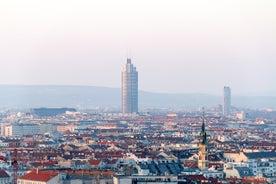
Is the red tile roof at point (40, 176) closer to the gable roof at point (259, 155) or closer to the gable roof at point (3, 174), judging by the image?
the gable roof at point (3, 174)

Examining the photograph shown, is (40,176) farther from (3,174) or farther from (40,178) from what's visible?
(3,174)

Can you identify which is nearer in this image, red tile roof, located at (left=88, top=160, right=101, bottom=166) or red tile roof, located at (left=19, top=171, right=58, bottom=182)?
red tile roof, located at (left=19, top=171, right=58, bottom=182)

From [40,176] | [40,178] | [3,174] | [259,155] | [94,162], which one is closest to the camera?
[40,178]

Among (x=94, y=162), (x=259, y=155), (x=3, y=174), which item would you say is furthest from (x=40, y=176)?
(x=259, y=155)

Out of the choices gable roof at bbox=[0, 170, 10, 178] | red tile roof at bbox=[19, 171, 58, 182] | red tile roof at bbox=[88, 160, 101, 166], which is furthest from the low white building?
red tile roof at bbox=[88, 160, 101, 166]

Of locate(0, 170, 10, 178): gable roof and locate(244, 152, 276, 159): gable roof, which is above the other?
locate(244, 152, 276, 159): gable roof

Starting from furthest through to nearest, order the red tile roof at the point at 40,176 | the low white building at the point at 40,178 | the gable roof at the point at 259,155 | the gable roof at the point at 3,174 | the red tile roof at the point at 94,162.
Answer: the gable roof at the point at 259,155 < the red tile roof at the point at 94,162 < the gable roof at the point at 3,174 < the red tile roof at the point at 40,176 < the low white building at the point at 40,178

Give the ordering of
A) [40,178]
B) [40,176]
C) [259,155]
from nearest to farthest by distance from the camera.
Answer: [40,178] < [40,176] < [259,155]

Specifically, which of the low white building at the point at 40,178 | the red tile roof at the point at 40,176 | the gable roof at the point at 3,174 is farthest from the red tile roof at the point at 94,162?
the low white building at the point at 40,178

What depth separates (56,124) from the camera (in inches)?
6639

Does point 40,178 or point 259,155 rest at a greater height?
point 259,155

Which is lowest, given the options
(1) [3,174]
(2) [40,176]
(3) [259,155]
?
(1) [3,174]

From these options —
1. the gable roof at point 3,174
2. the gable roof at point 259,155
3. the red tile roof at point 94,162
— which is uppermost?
the gable roof at point 259,155

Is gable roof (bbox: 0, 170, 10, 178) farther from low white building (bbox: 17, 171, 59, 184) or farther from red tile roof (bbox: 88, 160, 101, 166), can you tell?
red tile roof (bbox: 88, 160, 101, 166)
